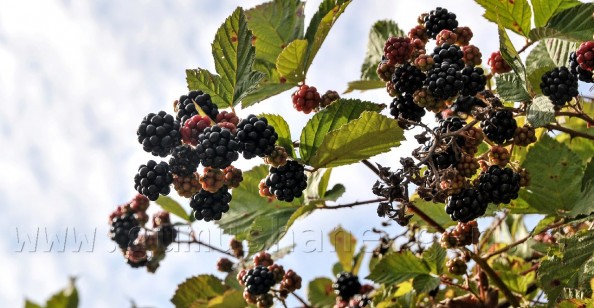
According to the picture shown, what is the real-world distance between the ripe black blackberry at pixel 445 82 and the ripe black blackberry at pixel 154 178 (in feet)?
3.64

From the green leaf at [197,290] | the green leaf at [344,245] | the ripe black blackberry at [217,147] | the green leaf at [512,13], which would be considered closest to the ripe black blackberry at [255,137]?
the ripe black blackberry at [217,147]

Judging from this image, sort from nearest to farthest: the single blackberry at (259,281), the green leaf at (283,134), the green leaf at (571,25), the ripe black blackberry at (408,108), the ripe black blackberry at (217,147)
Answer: the ripe black blackberry at (217,147)
the green leaf at (283,134)
the ripe black blackberry at (408,108)
the green leaf at (571,25)
the single blackberry at (259,281)

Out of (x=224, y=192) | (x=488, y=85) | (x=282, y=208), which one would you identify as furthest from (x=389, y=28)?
(x=224, y=192)

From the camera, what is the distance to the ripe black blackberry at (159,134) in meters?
2.58

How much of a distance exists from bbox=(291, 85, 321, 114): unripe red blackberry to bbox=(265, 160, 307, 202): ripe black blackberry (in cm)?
51

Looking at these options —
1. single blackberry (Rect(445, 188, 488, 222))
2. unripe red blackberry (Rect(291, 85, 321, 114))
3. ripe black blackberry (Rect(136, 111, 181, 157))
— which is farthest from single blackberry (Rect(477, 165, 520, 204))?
ripe black blackberry (Rect(136, 111, 181, 157))

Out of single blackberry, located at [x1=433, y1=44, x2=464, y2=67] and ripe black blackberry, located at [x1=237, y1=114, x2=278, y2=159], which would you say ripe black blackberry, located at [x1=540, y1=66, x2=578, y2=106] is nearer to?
single blackberry, located at [x1=433, y1=44, x2=464, y2=67]

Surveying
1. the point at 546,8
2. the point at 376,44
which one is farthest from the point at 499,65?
the point at 376,44

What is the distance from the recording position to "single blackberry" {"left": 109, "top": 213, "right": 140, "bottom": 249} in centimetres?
444

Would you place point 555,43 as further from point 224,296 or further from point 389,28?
point 224,296

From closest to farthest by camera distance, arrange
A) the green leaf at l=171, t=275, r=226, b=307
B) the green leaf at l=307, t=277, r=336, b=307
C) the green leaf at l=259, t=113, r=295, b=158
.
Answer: the green leaf at l=259, t=113, r=295, b=158, the green leaf at l=171, t=275, r=226, b=307, the green leaf at l=307, t=277, r=336, b=307

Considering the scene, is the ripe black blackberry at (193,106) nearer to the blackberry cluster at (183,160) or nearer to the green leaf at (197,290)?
the blackberry cluster at (183,160)

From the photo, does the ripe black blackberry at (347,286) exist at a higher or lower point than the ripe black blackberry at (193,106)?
lower

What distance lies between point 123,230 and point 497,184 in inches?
104
